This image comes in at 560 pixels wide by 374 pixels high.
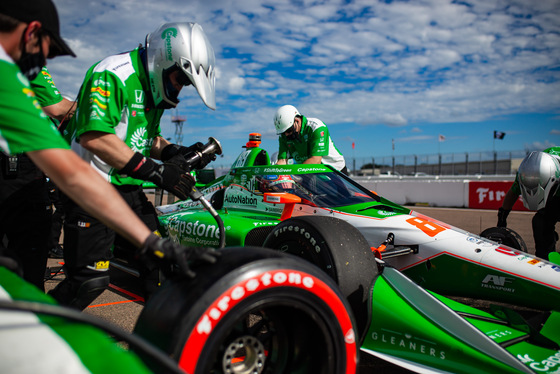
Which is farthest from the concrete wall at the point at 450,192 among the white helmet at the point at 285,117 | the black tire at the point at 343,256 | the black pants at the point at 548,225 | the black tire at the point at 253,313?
the black tire at the point at 253,313

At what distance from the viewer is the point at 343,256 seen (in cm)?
208

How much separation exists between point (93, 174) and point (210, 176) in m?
5.78

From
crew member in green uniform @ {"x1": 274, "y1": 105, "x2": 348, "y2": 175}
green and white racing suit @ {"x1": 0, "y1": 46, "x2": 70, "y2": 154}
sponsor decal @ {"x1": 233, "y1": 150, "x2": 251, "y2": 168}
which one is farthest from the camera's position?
crew member in green uniform @ {"x1": 274, "y1": 105, "x2": 348, "y2": 175}

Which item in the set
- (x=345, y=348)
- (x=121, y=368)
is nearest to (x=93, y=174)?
(x=121, y=368)

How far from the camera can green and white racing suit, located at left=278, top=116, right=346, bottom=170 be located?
5.66 metres

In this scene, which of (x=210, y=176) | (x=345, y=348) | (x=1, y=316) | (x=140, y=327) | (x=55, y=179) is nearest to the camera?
(x=1, y=316)

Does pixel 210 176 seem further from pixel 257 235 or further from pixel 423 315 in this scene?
pixel 423 315

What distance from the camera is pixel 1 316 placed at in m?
0.84

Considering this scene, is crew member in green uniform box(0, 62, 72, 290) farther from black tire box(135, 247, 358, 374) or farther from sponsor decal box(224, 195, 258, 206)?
sponsor decal box(224, 195, 258, 206)

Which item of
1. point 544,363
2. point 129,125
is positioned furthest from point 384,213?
point 129,125

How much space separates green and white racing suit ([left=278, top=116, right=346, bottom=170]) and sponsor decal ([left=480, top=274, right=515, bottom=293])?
9.84 feet

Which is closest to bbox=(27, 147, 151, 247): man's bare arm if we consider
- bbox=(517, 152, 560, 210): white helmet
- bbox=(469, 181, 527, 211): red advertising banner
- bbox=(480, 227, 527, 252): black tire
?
bbox=(480, 227, 527, 252): black tire

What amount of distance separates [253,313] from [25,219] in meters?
1.72

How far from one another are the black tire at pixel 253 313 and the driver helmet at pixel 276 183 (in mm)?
2210
